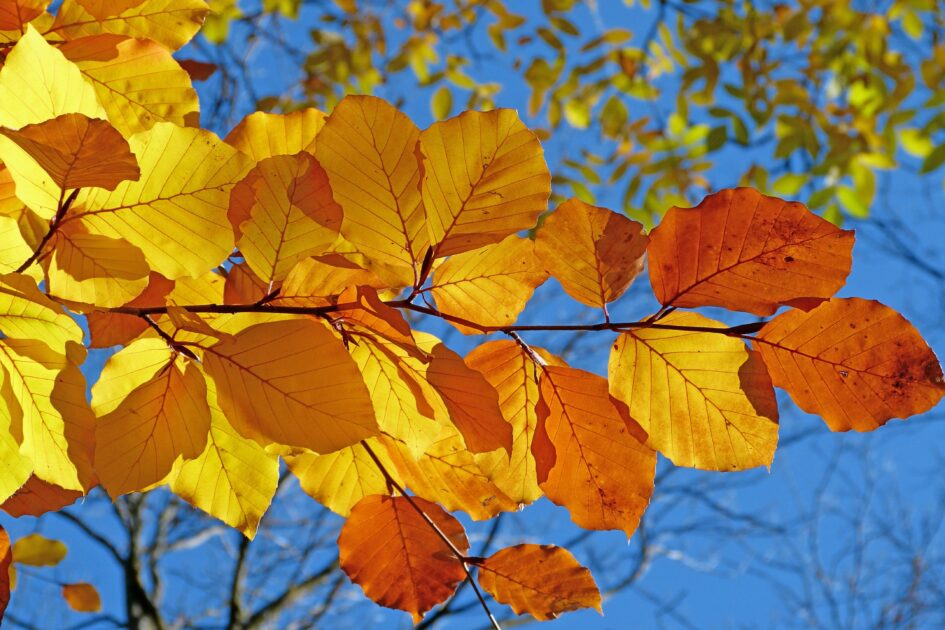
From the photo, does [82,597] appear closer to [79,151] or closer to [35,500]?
[35,500]

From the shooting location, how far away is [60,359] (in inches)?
14.5

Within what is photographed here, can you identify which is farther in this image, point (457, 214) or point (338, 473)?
point (338, 473)

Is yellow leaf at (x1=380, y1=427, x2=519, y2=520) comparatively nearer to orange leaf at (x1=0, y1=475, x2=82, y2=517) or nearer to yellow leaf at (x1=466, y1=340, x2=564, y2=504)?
yellow leaf at (x1=466, y1=340, x2=564, y2=504)

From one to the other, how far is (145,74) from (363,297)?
248 millimetres

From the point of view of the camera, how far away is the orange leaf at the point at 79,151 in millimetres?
328

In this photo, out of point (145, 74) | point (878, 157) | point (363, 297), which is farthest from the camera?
point (878, 157)

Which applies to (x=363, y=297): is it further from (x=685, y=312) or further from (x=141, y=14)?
(x=141, y=14)

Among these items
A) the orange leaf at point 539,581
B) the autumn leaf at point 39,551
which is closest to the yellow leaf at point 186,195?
the orange leaf at point 539,581

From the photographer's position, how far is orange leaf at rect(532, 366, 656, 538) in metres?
0.41

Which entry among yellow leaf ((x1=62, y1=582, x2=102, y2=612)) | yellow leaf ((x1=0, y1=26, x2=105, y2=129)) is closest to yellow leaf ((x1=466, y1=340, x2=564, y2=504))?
A: yellow leaf ((x1=0, y1=26, x2=105, y2=129))

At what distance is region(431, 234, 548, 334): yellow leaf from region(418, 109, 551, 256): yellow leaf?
0.04m

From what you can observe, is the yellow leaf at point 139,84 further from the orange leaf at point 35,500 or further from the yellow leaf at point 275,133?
the orange leaf at point 35,500

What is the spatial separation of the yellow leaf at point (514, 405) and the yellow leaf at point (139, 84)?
25 centimetres

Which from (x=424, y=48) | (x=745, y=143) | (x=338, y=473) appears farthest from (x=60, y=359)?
(x=424, y=48)
